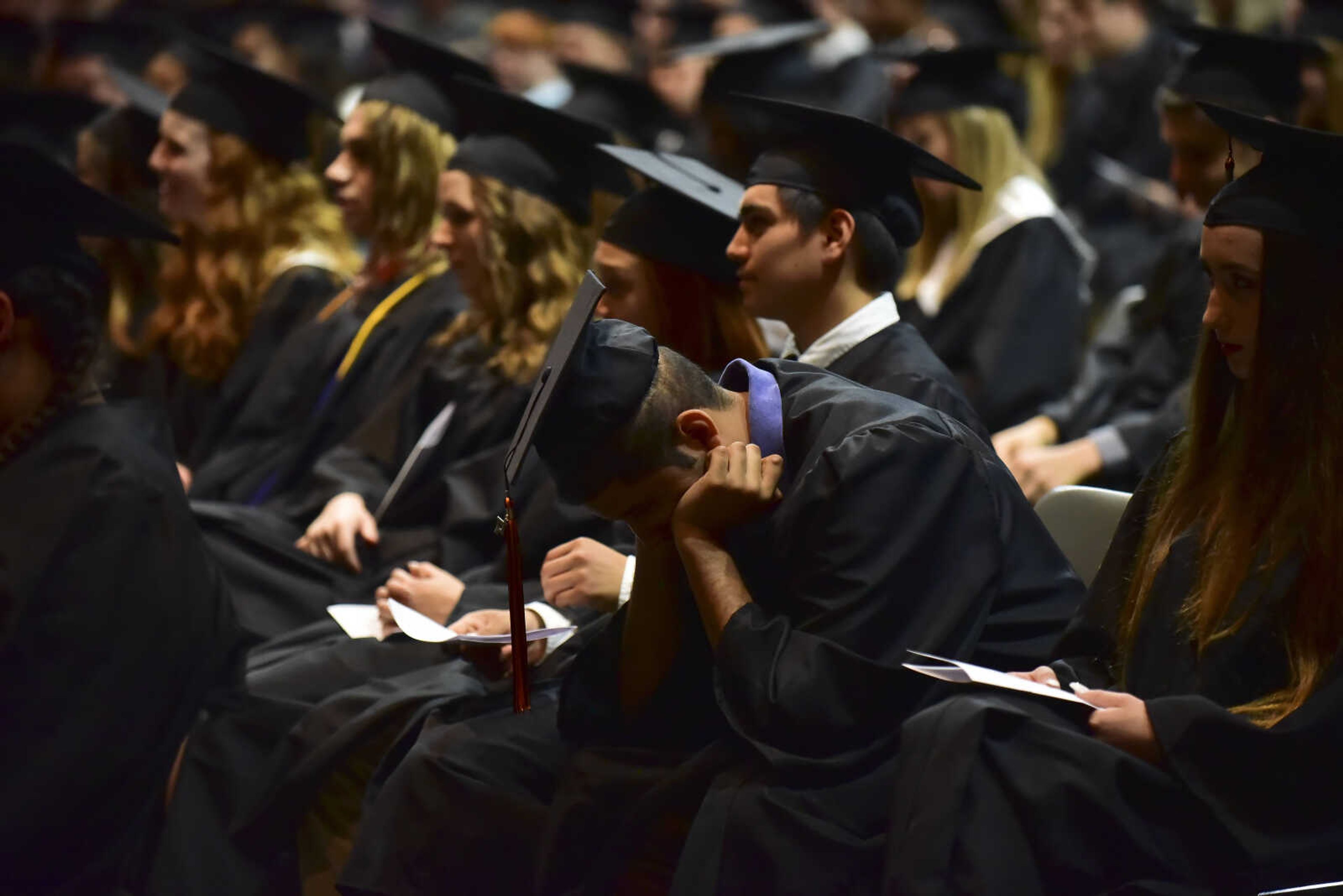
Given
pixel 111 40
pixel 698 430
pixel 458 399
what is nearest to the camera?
pixel 698 430

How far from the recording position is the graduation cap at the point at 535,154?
13.3 ft

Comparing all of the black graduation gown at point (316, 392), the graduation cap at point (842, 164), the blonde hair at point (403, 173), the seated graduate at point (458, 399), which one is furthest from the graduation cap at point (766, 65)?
the graduation cap at point (842, 164)

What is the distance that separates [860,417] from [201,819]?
1.54 metres

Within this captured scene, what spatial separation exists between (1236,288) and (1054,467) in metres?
1.56

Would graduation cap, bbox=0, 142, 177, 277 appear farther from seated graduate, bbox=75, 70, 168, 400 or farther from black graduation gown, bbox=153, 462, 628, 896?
seated graduate, bbox=75, 70, 168, 400

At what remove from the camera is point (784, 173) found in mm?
3193

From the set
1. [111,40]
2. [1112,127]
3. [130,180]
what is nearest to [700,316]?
[130,180]

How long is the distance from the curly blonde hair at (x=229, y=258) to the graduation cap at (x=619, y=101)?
1562 millimetres

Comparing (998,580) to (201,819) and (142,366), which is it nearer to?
(201,819)

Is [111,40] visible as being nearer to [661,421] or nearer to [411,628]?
[411,628]

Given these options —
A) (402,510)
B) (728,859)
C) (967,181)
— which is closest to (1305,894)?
(728,859)

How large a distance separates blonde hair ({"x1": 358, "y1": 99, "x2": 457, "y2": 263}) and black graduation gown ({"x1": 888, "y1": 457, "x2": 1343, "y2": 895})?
290 cm

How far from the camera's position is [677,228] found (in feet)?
11.3

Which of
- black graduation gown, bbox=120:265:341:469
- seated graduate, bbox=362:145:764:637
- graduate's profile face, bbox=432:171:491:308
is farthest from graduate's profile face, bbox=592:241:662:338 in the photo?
black graduation gown, bbox=120:265:341:469
